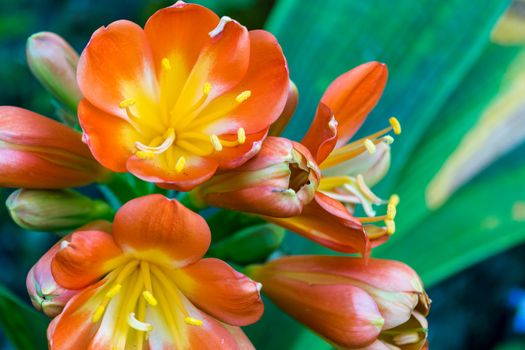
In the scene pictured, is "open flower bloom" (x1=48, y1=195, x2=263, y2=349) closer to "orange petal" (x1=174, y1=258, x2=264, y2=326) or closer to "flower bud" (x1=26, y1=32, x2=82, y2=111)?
"orange petal" (x1=174, y1=258, x2=264, y2=326)

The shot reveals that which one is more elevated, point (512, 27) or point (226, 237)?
point (512, 27)

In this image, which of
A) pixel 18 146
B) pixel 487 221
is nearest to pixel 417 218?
pixel 487 221

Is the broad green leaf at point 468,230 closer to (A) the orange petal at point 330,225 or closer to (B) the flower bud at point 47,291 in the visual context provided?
(A) the orange petal at point 330,225

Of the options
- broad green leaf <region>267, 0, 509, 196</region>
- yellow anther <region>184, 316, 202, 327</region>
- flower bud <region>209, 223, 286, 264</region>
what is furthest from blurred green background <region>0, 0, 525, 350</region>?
yellow anther <region>184, 316, 202, 327</region>

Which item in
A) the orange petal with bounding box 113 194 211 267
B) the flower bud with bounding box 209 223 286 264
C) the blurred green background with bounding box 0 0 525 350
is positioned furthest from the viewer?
the blurred green background with bounding box 0 0 525 350

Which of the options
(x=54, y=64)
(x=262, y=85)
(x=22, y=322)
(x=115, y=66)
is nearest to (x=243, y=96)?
(x=262, y=85)

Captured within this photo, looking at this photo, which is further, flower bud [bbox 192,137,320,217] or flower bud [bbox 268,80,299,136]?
flower bud [bbox 268,80,299,136]

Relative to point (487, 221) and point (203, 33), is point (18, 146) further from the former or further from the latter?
point (487, 221)
